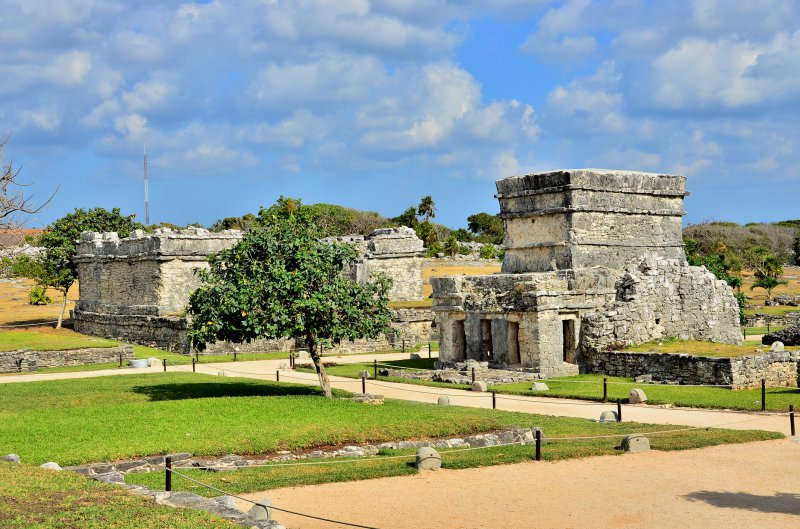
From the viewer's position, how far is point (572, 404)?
22.7 meters

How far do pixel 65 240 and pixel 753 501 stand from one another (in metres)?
49.7

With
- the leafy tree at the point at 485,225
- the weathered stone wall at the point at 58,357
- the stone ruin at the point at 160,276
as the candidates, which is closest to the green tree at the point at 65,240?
the stone ruin at the point at 160,276

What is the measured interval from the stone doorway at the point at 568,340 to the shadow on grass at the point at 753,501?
15878mm

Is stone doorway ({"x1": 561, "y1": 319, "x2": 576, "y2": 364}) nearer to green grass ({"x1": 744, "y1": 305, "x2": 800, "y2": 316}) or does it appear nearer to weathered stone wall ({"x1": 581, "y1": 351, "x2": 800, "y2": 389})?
weathered stone wall ({"x1": 581, "y1": 351, "x2": 800, "y2": 389})

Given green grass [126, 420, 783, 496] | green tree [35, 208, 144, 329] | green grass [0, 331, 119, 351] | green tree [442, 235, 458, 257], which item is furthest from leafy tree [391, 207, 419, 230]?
green grass [126, 420, 783, 496]

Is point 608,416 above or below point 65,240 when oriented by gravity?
below

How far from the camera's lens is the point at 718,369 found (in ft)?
79.7

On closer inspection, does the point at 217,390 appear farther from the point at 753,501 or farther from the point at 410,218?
the point at 410,218

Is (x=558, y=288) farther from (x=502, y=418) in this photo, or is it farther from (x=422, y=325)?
(x=422, y=325)

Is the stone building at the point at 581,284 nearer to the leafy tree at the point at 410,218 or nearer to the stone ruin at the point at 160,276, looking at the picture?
the stone ruin at the point at 160,276

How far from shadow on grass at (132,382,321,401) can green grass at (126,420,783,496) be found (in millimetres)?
6856

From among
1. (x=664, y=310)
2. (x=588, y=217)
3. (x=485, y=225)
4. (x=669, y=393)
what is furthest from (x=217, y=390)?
(x=485, y=225)

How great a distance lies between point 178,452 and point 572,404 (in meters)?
10.7

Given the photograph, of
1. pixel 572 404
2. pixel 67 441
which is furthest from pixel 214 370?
pixel 67 441
